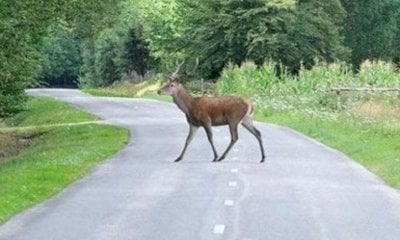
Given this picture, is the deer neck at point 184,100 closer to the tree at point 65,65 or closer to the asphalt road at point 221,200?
the asphalt road at point 221,200

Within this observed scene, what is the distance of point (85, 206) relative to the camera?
643 inches

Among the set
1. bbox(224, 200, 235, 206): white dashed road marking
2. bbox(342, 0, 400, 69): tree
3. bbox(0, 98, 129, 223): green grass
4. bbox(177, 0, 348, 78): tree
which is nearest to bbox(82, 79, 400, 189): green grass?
bbox(224, 200, 235, 206): white dashed road marking

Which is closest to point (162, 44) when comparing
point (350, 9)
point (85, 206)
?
point (350, 9)

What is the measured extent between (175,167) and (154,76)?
65684 millimetres

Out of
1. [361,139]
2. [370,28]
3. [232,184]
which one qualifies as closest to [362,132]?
[361,139]

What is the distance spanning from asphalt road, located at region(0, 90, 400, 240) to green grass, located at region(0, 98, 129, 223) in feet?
1.38

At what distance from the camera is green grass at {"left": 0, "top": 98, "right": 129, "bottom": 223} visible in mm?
17797

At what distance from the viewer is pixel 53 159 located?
24703 mm

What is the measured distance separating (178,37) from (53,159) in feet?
159

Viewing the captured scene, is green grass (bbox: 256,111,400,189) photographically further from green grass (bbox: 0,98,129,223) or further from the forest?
the forest

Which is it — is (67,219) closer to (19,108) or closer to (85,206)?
(85,206)

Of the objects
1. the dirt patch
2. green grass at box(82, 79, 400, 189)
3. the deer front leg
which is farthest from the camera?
the dirt patch

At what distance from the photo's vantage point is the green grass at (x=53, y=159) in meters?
17.8

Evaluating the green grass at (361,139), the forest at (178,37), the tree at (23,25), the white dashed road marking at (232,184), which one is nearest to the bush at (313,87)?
the green grass at (361,139)
